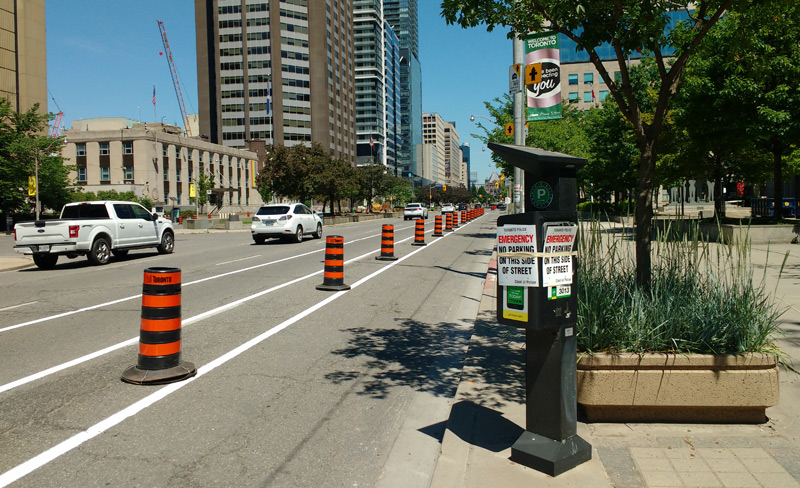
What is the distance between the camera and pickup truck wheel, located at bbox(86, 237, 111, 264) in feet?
56.0

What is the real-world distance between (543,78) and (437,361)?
6.64 m

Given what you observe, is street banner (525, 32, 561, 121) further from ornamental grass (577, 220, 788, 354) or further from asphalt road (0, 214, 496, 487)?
ornamental grass (577, 220, 788, 354)

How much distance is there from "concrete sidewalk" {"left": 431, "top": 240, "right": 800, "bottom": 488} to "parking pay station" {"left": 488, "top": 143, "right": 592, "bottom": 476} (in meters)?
0.17

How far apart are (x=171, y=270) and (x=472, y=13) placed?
4622 mm

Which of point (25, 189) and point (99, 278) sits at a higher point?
point (25, 189)

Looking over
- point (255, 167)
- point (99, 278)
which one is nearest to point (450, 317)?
point (99, 278)

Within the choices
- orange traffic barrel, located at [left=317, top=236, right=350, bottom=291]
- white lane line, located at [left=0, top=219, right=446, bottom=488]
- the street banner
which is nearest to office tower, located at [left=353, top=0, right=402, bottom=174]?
orange traffic barrel, located at [left=317, top=236, right=350, bottom=291]

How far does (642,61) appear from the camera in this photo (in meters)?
32.1

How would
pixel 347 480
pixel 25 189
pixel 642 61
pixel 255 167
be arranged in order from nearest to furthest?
pixel 347 480, pixel 642 61, pixel 25 189, pixel 255 167

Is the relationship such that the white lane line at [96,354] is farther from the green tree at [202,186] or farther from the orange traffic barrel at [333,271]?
the green tree at [202,186]

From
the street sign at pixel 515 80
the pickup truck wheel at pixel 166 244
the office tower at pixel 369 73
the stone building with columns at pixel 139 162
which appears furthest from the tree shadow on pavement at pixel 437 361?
the office tower at pixel 369 73

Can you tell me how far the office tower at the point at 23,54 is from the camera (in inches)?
2837

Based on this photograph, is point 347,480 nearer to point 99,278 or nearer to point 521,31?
point 521,31

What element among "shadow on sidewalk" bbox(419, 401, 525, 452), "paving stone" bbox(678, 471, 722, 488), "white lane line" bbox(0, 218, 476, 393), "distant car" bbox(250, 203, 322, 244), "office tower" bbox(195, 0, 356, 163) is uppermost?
"office tower" bbox(195, 0, 356, 163)
